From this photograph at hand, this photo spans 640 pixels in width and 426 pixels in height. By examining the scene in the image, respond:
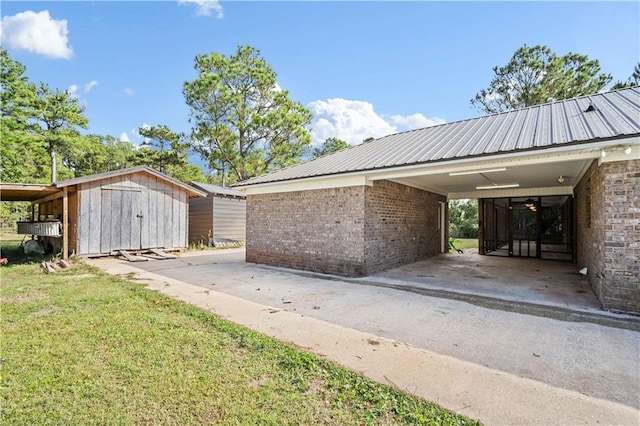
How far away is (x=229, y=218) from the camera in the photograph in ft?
54.7

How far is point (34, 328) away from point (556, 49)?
27228mm

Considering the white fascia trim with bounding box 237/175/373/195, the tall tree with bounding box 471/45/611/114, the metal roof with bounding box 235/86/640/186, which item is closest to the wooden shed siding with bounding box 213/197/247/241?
the white fascia trim with bounding box 237/175/373/195

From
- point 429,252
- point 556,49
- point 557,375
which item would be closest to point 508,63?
point 556,49

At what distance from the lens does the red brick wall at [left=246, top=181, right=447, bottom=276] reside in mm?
7402

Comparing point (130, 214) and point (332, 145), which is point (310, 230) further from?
point (332, 145)

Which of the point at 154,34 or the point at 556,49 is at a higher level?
the point at 556,49

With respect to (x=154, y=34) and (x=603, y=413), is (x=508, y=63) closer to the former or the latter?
(x=154, y=34)

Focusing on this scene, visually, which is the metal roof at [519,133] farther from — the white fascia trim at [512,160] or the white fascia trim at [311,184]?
the white fascia trim at [311,184]

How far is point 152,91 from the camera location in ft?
67.7

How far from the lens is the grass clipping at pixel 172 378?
2178 mm

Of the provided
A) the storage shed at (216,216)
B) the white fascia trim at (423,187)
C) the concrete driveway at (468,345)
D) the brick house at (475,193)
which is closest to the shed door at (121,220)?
the storage shed at (216,216)

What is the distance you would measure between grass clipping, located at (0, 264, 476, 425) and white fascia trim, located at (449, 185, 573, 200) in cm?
1138

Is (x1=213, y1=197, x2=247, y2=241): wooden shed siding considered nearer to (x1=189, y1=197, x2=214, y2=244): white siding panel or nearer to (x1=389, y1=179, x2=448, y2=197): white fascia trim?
(x1=189, y1=197, x2=214, y2=244): white siding panel

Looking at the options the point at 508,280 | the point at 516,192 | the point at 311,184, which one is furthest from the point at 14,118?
the point at 516,192
